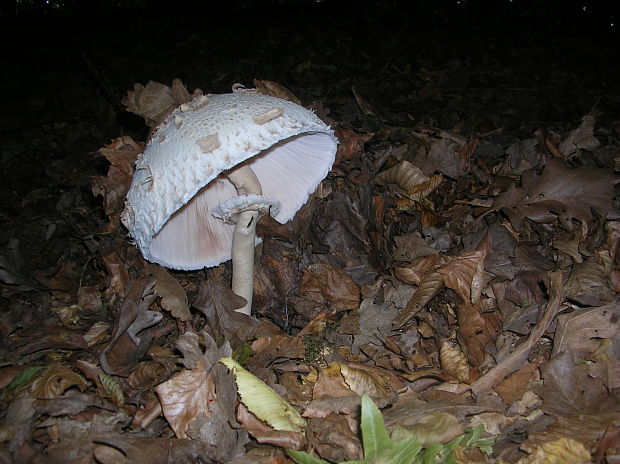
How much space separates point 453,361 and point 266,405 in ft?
3.24

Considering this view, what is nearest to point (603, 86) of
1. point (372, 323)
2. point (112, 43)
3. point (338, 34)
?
point (338, 34)

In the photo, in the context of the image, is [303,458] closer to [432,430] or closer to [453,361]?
[432,430]

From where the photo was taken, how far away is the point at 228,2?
1237cm

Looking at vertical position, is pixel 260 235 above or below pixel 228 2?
below

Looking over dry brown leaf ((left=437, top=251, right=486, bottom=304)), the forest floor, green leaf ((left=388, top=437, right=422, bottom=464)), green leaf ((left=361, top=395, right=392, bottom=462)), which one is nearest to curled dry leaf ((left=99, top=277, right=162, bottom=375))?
the forest floor

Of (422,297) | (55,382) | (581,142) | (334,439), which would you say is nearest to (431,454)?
(334,439)

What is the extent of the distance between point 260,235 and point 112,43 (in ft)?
29.2

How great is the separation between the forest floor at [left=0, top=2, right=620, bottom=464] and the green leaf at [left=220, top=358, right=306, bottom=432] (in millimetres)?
11

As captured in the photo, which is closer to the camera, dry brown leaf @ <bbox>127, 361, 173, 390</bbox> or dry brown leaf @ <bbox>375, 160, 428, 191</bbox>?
dry brown leaf @ <bbox>127, 361, 173, 390</bbox>

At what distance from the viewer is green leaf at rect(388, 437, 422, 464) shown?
1.50 meters

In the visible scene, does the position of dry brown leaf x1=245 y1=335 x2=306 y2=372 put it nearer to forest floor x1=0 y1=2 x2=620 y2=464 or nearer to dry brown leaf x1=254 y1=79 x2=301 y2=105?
forest floor x1=0 y1=2 x2=620 y2=464

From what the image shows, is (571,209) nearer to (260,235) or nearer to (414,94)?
(260,235)

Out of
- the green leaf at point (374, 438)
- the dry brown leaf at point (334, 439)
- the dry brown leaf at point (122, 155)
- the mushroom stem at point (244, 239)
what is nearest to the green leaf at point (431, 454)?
the green leaf at point (374, 438)

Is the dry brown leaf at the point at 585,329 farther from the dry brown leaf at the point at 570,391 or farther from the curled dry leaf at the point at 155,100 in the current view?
the curled dry leaf at the point at 155,100
